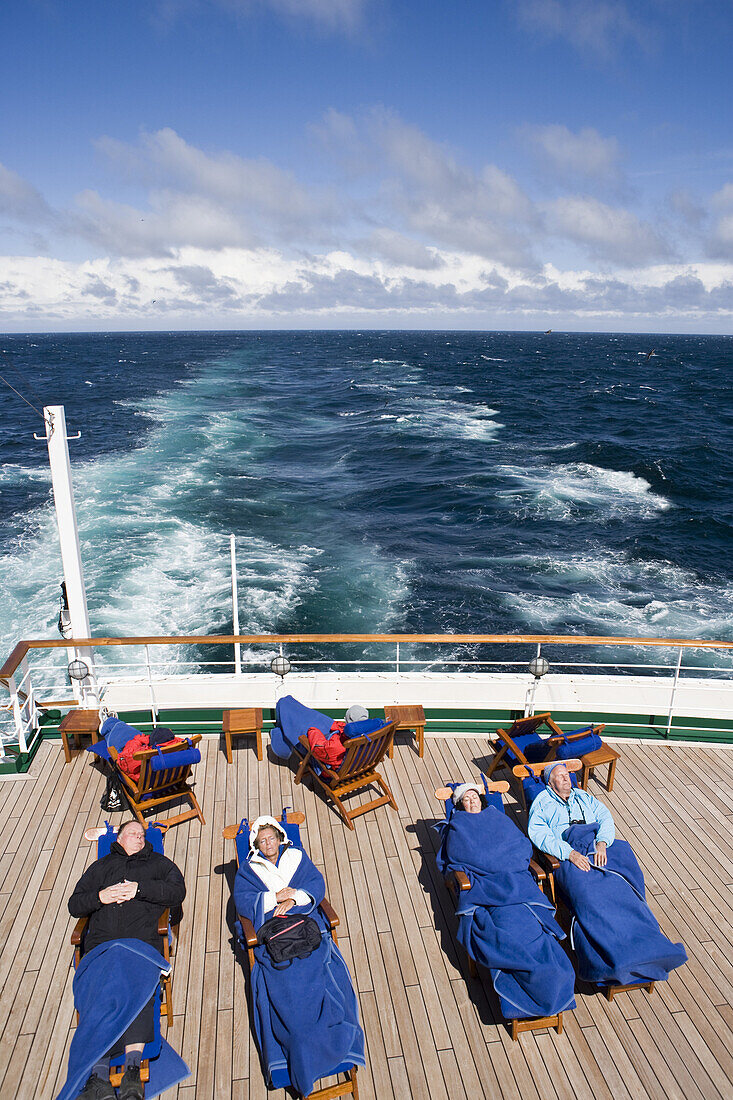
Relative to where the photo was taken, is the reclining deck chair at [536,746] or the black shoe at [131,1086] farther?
the reclining deck chair at [536,746]

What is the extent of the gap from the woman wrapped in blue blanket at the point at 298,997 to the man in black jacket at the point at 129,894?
0.51 metres

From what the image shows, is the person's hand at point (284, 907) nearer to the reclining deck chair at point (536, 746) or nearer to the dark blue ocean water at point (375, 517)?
the reclining deck chair at point (536, 746)

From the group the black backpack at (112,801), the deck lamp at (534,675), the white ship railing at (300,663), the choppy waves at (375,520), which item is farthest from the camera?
the choppy waves at (375,520)

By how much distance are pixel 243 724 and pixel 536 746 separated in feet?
9.41

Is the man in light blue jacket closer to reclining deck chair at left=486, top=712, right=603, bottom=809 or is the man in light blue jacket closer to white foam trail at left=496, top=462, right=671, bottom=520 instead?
reclining deck chair at left=486, top=712, right=603, bottom=809

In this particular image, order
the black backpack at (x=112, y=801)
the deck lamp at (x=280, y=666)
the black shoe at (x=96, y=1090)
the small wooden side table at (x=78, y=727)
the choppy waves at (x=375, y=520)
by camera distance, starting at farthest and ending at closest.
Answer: the choppy waves at (x=375, y=520), the deck lamp at (x=280, y=666), the small wooden side table at (x=78, y=727), the black backpack at (x=112, y=801), the black shoe at (x=96, y=1090)

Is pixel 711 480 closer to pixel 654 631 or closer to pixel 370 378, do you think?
pixel 654 631

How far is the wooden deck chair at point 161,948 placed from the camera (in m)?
3.59

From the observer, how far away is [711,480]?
3425 centimetres

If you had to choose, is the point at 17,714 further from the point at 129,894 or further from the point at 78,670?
the point at 129,894

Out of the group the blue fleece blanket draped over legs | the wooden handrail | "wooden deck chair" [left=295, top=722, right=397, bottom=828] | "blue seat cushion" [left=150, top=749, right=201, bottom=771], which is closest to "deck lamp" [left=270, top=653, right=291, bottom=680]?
the wooden handrail

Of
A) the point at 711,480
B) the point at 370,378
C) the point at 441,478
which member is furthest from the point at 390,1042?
the point at 370,378

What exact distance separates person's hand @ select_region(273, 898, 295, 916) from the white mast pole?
3856mm

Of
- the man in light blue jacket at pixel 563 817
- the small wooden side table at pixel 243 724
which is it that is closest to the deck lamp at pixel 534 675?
the man in light blue jacket at pixel 563 817
